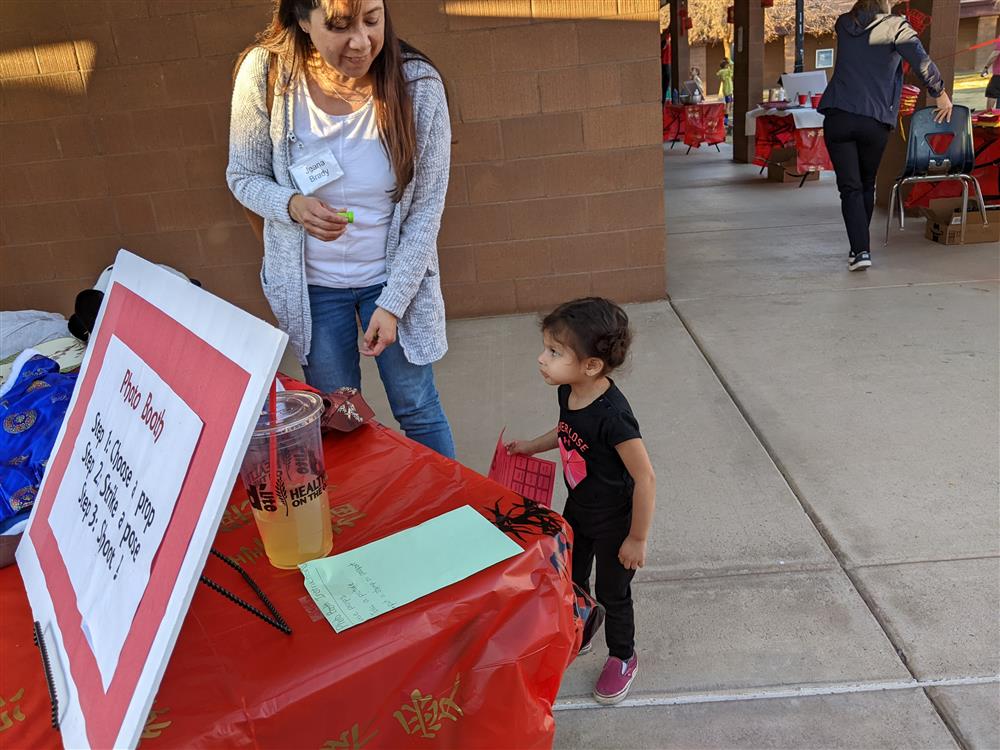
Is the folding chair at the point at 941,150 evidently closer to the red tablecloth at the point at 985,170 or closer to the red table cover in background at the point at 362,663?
the red tablecloth at the point at 985,170

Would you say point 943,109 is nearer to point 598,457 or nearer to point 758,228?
point 758,228

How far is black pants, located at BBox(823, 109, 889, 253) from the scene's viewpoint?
5188 millimetres

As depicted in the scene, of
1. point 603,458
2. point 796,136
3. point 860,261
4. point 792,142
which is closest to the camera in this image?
point 603,458

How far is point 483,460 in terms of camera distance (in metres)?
3.23

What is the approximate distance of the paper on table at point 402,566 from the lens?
1.05 m

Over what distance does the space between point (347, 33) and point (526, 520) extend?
1120 mm

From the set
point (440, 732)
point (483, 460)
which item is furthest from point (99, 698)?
point (483, 460)

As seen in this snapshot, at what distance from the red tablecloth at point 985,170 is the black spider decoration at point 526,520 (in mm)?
6617

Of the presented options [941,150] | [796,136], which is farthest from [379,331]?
[796,136]

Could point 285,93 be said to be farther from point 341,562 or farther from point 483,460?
point 483,460

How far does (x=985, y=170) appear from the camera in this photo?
6402mm

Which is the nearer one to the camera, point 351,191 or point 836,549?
point 351,191

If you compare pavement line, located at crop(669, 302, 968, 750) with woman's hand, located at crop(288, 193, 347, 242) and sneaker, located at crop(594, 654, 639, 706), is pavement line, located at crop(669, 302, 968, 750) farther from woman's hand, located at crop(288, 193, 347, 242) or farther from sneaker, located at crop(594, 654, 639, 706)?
woman's hand, located at crop(288, 193, 347, 242)

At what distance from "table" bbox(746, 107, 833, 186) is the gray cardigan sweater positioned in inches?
323
